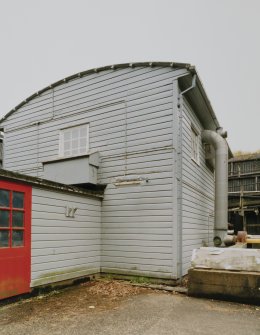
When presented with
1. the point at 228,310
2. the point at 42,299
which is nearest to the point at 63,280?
the point at 42,299

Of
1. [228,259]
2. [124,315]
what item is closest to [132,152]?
[228,259]

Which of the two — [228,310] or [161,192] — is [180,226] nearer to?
[161,192]

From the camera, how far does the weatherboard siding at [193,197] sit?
9.12 metres

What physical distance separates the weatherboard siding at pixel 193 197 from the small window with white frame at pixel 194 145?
185 mm

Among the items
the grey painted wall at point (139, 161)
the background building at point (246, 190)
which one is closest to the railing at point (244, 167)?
the background building at point (246, 190)

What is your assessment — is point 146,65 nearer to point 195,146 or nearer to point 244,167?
point 195,146

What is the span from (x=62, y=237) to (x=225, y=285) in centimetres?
411

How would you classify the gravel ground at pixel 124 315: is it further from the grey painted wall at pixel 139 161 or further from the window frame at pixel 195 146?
the window frame at pixel 195 146

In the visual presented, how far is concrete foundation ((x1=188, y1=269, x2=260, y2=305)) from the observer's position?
6.40m

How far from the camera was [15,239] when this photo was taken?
6582 millimetres

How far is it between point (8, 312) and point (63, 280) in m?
2.14

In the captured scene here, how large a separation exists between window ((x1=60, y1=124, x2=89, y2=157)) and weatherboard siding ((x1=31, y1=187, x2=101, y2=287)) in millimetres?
2060

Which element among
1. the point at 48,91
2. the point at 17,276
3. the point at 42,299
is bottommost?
the point at 42,299

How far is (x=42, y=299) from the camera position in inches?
267
